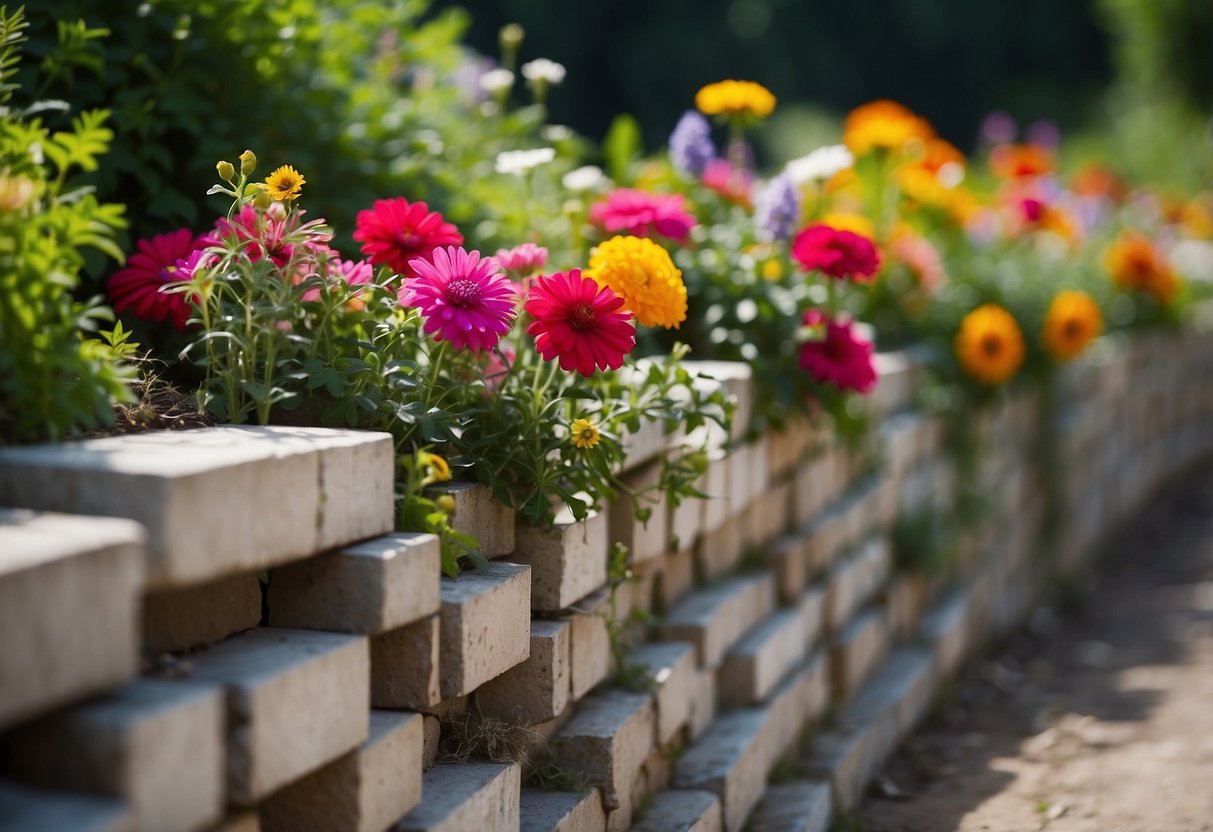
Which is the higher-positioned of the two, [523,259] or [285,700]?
[523,259]

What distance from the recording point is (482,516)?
2.16m

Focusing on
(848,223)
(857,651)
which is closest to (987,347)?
(848,223)

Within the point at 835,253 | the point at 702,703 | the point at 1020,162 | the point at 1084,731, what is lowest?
the point at 1084,731

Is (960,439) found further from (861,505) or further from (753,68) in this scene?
(753,68)

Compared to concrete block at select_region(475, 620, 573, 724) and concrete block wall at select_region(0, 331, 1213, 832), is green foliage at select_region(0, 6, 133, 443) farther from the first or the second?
concrete block at select_region(475, 620, 573, 724)

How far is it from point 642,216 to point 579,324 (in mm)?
831

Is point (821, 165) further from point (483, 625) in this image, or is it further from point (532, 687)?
point (483, 625)

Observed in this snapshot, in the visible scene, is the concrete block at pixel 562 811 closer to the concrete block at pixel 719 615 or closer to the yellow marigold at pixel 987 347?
the concrete block at pixel 719 615

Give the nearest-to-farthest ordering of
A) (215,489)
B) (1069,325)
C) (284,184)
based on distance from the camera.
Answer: (215,489)
(284,184)
(1069,325)

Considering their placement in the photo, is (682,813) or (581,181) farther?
(581,181)

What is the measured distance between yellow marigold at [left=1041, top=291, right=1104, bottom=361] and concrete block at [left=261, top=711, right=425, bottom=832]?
13.0ft

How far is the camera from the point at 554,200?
3535 mm

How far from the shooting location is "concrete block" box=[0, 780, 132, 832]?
1223mm

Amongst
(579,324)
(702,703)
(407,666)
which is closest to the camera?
(407,666)
